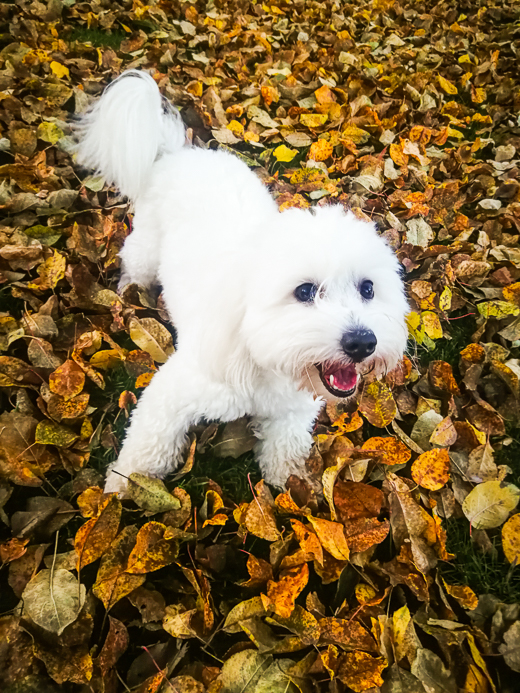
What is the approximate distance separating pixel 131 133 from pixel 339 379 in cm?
163

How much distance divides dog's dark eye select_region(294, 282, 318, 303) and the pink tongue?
0.25 meters

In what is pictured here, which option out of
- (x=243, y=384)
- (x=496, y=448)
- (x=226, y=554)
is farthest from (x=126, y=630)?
(x=496, y=448)

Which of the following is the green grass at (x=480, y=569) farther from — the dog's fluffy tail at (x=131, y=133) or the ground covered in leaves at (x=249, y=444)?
the dog's fluffy tail at (x=131, y=133)

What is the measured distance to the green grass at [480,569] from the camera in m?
1.36

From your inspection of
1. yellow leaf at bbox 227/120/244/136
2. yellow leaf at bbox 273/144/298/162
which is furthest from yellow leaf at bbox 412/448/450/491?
yellow leaf at bbox 227/120/244/136

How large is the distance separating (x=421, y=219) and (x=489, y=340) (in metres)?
0.86

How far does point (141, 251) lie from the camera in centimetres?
217

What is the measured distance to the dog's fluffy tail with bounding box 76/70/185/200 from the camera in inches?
82.9

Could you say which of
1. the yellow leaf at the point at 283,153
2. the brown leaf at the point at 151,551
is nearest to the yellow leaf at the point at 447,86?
the yellow leaf at the point at 283,153

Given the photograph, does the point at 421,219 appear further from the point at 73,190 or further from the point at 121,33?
the point at 121,33

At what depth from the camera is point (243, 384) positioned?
1.42 m

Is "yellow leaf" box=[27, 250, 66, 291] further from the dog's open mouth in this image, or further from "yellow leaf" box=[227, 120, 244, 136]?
"yellow leaf" box=[227, 120, 244, 136]

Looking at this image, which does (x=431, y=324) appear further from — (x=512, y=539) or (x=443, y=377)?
(x=512, y=539)

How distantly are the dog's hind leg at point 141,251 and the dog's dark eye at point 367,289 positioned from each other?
115cm
